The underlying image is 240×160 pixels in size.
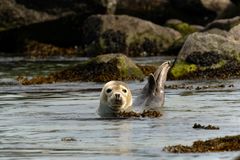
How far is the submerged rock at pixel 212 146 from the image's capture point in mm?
11781

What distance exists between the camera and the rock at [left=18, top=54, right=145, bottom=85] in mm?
25016

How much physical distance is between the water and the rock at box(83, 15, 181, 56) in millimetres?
14523

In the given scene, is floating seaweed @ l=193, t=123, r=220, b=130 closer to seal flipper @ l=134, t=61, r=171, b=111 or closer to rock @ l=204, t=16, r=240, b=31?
seal flipper @ l=134, t=61, r=171, b=111

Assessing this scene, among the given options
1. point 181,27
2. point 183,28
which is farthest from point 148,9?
point 183,28

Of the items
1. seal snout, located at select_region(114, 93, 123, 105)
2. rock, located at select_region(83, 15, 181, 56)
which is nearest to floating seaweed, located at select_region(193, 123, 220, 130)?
seal snout, located at select_region(114, 93, 123, 105)

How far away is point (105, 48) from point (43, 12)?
17.1 feet

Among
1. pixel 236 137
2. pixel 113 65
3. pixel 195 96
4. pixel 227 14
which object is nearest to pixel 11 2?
pixel 227 14

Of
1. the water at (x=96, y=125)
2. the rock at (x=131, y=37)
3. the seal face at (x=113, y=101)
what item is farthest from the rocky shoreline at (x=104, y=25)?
the seal face at (x=113, y=101)

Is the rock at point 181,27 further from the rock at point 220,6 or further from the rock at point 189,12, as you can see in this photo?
the rock at point 220,6

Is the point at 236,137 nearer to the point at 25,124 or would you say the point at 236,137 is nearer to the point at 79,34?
the point at 25,124

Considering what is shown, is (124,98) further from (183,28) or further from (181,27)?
(181,27)

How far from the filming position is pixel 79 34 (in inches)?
1704

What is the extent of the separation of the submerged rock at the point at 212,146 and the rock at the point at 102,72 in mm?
12549

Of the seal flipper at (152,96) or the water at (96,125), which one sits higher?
the seal flipper at (152,96)
